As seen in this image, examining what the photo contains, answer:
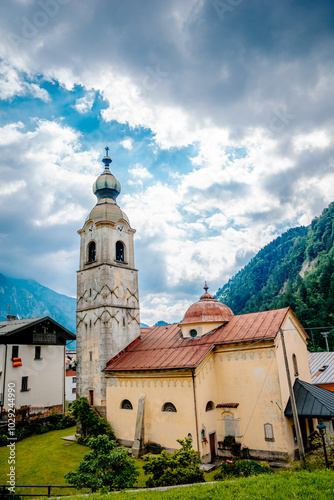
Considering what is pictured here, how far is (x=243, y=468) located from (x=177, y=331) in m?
12.6

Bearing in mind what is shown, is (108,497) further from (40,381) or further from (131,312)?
(40,381)

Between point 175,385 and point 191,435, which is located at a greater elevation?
point 175,385

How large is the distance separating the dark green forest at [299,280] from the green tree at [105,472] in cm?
5685

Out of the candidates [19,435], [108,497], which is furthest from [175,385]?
[19,435]

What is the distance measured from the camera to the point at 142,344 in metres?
28.2

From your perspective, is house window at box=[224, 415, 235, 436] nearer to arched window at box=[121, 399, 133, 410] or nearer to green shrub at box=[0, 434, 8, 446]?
arched window at box=[121, 399, 133, 410]

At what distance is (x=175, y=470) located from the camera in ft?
45.2

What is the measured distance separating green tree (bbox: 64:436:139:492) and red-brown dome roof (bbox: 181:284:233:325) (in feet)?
41.1

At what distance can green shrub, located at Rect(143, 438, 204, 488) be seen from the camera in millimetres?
13555

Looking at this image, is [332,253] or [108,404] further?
[332,253]

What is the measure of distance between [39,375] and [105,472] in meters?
20.9

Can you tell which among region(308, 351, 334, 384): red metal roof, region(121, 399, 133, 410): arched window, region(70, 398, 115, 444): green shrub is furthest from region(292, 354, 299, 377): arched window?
region(70, 398, 115, 444): green shrub

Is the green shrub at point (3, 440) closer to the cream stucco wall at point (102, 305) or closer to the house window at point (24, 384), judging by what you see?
the house window at point (24, 384)

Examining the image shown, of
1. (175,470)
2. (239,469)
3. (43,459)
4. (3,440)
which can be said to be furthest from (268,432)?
(3,440)
